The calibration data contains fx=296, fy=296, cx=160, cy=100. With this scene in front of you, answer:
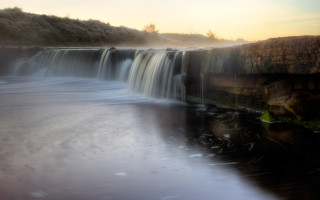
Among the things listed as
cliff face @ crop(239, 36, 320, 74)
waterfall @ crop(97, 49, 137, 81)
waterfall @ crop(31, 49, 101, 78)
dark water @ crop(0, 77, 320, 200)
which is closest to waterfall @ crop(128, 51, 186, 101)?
dark water @ crop(0, 77, 320, 200)

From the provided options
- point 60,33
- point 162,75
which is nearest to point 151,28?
point 60,33

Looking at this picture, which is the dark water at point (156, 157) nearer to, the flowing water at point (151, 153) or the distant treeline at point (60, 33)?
the flowing water at point (151, 153)

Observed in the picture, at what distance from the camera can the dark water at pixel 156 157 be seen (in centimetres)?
280

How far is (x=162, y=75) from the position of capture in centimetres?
902

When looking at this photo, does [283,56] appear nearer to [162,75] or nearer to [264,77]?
[264,77]

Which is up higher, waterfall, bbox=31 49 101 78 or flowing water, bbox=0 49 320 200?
waterfall, bbox=31 49 101 78

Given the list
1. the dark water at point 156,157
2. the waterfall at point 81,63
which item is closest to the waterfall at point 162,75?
the dark water at point 156,157

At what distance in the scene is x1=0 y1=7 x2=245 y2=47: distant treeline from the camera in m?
25.6

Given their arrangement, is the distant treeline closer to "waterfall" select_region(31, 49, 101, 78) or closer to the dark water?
"waterfall" select_region(31, 49, 101, 78)

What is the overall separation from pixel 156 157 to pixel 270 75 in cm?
309

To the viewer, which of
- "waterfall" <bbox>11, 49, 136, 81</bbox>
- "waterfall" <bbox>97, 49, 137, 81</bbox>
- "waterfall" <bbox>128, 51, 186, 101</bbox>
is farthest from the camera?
"waterfall" <bbox>11, 49, 136, 81</bbox>

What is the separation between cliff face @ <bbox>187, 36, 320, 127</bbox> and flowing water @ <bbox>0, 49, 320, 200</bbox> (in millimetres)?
365

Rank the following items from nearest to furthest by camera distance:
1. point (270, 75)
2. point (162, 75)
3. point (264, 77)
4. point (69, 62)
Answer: point (270, 75)
point (264, 77)
point (162, 75)
point (69, 62)

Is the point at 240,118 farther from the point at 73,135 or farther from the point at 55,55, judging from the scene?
the point at 55,55
